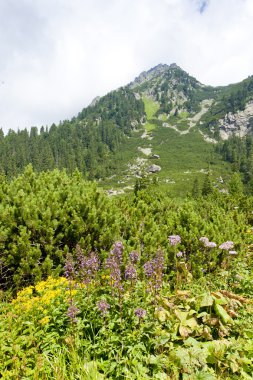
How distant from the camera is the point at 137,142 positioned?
187250 mm

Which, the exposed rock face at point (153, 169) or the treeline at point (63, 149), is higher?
the treeline at point (63, 149)

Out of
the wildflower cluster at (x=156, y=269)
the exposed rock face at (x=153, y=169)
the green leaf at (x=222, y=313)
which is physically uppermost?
the wildflower cluster at (x=156, y=269)

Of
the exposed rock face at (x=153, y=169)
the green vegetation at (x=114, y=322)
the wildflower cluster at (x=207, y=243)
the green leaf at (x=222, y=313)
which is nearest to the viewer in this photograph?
the green vegetation at (x=114, y=322)

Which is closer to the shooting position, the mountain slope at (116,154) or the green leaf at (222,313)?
the green leaf at (222,313)

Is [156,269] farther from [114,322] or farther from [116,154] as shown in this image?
[116,154]

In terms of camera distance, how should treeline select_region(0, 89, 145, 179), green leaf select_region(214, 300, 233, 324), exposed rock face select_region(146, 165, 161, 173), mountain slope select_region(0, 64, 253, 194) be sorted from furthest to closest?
1. exposed rock face select_region(146, 165, 161, 173)
2. treeline select_region(0, 89, 145, 179)
3. mountain slope select_region(0, 64, 253, 194)
4. green leaf select_region(214, 300, 233, 324)

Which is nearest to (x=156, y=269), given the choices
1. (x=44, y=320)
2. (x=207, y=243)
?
(x=44, y=320)

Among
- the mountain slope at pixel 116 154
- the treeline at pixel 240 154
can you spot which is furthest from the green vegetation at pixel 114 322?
the treeline at pixel 240 154

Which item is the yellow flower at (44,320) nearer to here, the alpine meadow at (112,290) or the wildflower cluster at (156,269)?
the alpine meadow at (112,290)

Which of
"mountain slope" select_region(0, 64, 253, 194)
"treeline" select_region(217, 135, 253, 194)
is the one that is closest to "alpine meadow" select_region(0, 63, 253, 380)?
"mountain slope" select_region(0, 64, 253, 194)

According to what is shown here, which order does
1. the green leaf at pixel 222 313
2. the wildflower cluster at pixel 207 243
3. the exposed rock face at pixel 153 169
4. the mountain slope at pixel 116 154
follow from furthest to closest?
1. the exposed rock face at pixel 153 169
2. the mountain slope at pixel 116 154
3. the wildflower cluster at pixel 207 243
4. the green leaf at pixel 222 313

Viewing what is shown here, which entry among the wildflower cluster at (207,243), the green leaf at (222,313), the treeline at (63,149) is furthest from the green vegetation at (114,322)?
the treeline at (63,149)

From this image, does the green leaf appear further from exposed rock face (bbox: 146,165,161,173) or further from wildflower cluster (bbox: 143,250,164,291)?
exposed rock face (bbox: 146,165,161,173)

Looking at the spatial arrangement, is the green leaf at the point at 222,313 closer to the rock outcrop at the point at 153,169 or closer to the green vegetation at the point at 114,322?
the green vegetation at the point at 114,322
